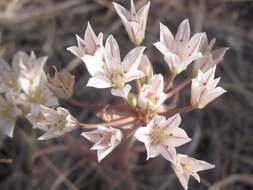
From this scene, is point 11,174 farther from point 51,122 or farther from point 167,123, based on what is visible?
point 167,123

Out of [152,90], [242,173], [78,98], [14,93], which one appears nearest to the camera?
[152,90]

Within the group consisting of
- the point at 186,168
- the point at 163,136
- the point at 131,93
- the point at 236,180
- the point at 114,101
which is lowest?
the point at 236,180

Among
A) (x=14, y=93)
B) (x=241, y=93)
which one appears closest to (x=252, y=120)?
(x=241, y=93)

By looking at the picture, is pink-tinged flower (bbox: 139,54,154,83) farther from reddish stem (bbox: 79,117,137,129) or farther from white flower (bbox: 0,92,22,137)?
white flower (bbox: 0,92,22,137)

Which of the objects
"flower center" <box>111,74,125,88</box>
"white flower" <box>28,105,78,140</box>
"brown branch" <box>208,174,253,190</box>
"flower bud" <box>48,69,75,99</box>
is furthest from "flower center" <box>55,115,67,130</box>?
"brown branch" <box>208,174,253,190</box>

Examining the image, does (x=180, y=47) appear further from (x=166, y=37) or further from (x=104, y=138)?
(x=104, y=138)

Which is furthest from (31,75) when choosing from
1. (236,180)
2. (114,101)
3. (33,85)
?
(236,180)
